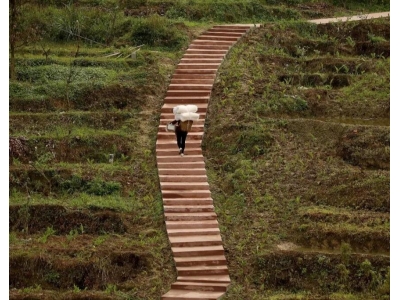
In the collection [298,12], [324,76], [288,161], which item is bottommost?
[288,161]

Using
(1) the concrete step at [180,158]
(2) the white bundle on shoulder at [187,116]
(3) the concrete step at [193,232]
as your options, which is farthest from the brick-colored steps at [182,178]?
(3) the concrete step at [193,232]

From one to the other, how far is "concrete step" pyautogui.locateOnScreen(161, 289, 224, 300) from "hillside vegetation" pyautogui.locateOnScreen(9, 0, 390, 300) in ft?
0.86

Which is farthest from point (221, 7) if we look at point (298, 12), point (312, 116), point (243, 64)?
point (312, 116)

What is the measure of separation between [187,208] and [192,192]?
0.61 metres

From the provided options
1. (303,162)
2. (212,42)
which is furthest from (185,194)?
(212,42)

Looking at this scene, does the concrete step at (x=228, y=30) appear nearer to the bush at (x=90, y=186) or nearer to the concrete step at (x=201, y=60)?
the concrete step at (x=201, y=60)

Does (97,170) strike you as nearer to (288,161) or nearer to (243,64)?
(288,161)

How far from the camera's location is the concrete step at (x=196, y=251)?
17703 millimetres

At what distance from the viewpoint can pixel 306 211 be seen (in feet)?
61.9

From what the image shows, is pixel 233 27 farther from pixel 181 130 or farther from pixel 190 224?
pixel 190 224

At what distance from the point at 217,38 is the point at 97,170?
7.97 metres

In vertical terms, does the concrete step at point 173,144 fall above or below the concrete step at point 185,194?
above

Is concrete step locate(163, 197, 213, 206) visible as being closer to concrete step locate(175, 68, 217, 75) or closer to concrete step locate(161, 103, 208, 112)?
concrete step locate(161, 103, 208, 112)

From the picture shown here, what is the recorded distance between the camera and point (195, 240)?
59.2 feet
